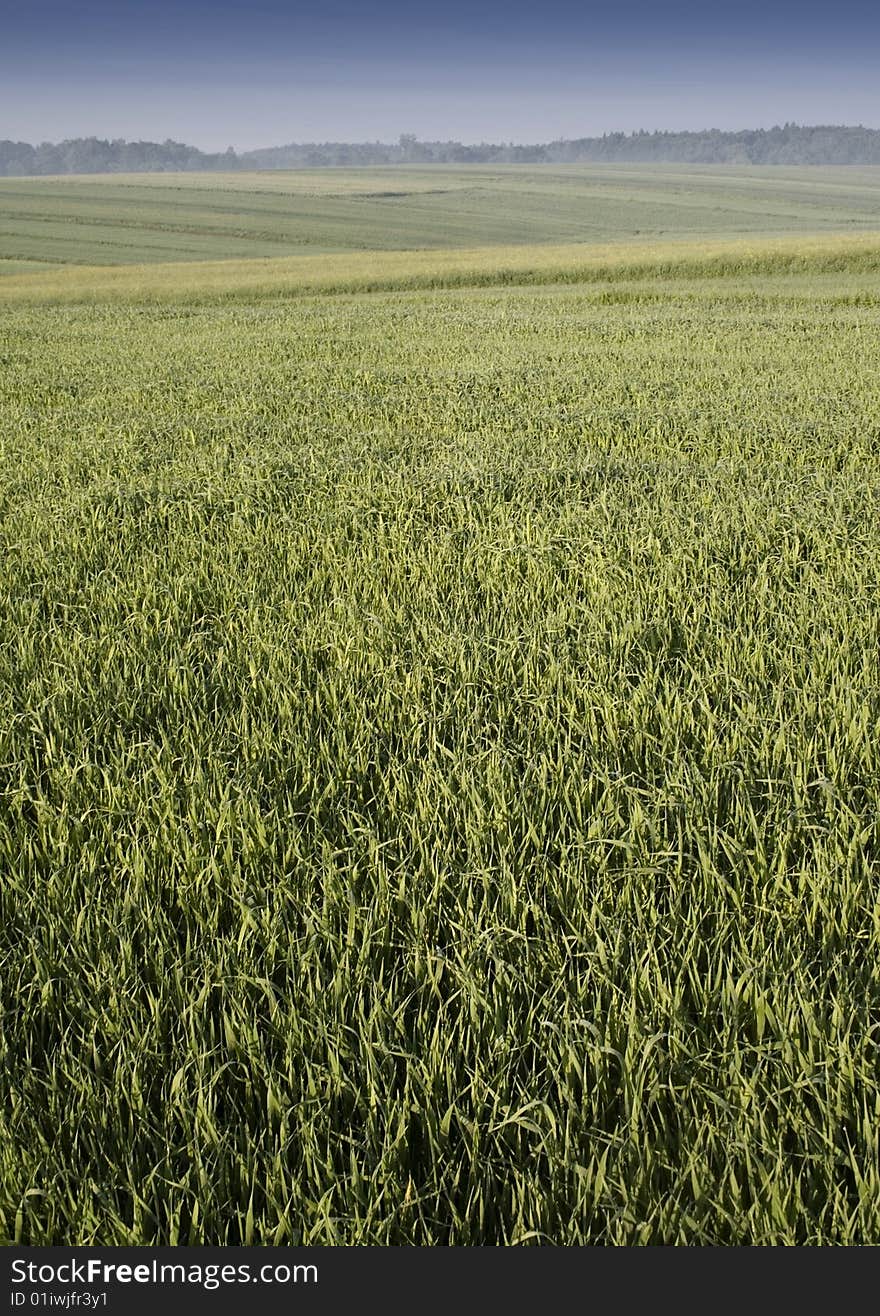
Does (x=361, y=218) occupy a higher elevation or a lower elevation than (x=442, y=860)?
higher

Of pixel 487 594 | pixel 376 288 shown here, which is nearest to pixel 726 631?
pixel 487 594

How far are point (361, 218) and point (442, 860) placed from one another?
120745 mm

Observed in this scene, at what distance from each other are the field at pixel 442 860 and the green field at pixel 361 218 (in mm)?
59415

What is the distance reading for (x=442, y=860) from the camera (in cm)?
259

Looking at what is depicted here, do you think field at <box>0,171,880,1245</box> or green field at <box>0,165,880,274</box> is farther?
green field at <box>0,165,880,274</box>

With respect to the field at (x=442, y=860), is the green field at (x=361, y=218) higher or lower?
higher

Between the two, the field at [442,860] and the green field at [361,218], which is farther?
the green field at [361,218]

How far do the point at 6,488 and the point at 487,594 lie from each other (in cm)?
473

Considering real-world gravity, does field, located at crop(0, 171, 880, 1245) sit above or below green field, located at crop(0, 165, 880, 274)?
below

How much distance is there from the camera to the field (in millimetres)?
1694

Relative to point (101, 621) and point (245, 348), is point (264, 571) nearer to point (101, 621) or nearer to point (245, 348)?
point (101, 621)

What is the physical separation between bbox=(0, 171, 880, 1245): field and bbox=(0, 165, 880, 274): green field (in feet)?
195

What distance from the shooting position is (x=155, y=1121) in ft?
5.87

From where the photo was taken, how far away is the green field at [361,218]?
76562mm
